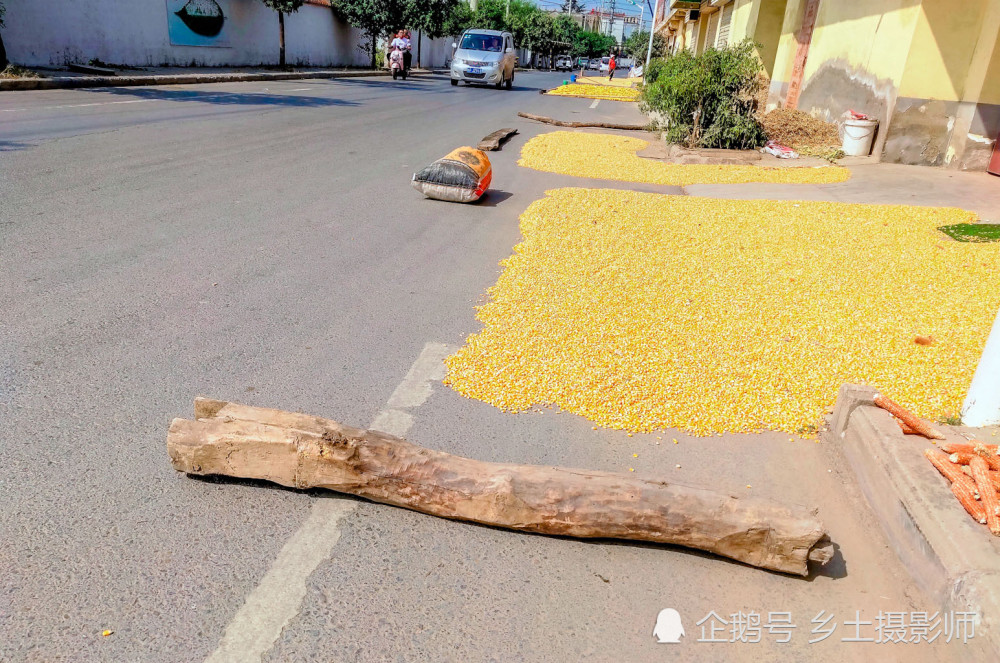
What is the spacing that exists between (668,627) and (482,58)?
2932 cm

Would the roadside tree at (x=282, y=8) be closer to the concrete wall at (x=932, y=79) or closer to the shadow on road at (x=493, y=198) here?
the concrete wall at (x=932, y=79)

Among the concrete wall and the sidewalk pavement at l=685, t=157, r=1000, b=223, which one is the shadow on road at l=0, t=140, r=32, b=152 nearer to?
the sidewalk pavement at l=685, t=157, r=1000, b=223

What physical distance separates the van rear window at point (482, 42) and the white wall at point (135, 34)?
941cm

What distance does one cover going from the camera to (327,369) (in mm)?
3842

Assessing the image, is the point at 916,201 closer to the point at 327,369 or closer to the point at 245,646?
the point at 327,369

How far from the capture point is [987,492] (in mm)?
2572

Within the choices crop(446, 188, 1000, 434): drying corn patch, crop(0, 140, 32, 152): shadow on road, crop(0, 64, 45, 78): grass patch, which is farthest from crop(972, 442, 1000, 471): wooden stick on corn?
crop(0, 64, 45, 78): grass patch

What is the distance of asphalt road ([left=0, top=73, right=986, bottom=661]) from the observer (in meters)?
2.21

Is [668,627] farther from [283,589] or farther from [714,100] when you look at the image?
[714,100]

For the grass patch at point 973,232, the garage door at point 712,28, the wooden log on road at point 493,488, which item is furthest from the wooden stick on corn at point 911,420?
the garage door at point 712,28

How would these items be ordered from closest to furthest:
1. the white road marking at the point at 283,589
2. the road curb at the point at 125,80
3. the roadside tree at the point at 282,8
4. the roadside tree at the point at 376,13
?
the white road marking at the point at 283,589 < the road curb at the point at 125,80 < the roadside tree at the point at 282,8 < the roadside tree at the point at 376,13

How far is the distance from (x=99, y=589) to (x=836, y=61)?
15889 mm

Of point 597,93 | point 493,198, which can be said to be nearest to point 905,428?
point 493,198

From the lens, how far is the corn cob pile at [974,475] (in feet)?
8.23
